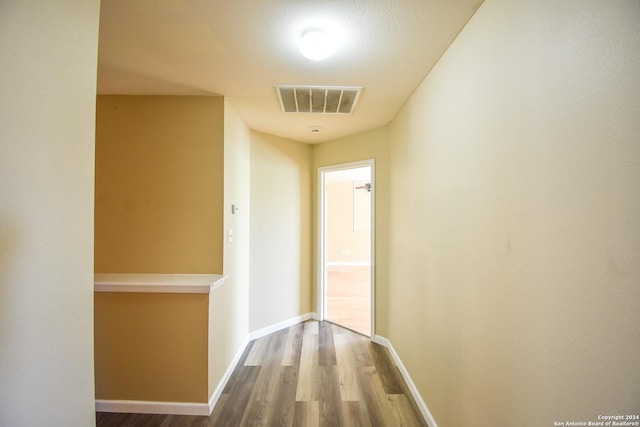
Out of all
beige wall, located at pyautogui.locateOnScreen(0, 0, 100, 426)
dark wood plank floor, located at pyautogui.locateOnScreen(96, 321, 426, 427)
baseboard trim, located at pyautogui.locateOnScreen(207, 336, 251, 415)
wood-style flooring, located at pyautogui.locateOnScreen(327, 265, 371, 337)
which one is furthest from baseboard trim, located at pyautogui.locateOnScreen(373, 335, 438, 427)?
beige wall, located at pyautogui.locateOnScreen(0, 0, 100, 426)

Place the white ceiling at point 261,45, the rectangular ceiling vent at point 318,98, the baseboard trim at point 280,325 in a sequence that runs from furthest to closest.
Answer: the baseboard trim at point 280,325 → the rectangular ceiling vent at point 318,98 → the white ceiling at point 261,45

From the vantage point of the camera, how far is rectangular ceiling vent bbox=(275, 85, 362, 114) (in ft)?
6.40

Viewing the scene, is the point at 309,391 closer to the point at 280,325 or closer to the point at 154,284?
the point at 280,325

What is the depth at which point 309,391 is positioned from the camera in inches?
80.6

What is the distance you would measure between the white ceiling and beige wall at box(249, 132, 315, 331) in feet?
3.22

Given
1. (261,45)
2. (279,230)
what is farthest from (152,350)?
(261,45)

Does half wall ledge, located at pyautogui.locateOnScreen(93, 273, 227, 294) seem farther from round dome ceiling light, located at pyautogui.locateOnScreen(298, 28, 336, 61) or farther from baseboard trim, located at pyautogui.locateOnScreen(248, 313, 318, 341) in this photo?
round dome ceiling light, located at pyautogui.locateOnScreen(298, 28, 336, 61)

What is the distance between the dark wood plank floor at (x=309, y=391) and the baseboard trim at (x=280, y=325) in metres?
0.10

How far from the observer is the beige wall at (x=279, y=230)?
2969 mm

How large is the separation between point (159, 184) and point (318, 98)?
4.72 ft

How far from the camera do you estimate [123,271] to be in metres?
2.02

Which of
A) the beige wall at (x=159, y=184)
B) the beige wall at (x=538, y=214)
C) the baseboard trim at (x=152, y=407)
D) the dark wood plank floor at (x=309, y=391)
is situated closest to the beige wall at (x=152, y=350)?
the baseboard trim at (x=152, y=407)

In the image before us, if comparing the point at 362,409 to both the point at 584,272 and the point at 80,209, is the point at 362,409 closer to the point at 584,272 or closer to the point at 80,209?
the point at 584,272

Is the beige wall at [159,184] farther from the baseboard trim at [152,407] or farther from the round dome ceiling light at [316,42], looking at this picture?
the round dome ceiling light at [316,42]
